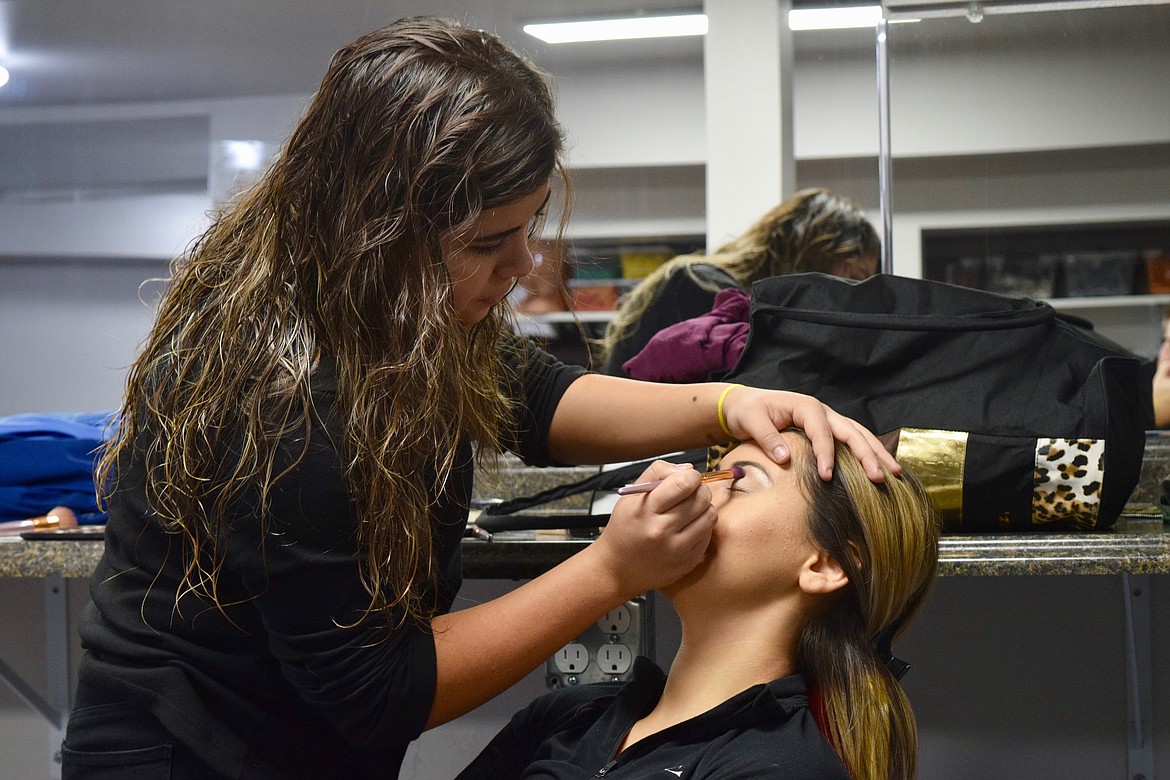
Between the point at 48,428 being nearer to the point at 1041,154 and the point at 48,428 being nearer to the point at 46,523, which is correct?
the point at 46,523

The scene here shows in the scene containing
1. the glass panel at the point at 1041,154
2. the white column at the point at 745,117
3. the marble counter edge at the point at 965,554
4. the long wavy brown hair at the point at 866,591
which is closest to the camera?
the long wavy brown hair at the point at 866,591

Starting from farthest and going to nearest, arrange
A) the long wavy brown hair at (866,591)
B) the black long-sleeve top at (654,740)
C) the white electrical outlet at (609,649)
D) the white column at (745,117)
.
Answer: the white column at (745,117) → the white electrical outlet at (609,649) → the long wavy brown hair at (866,591) → the black long-sleeve top at (654,740)

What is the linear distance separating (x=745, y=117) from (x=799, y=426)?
2637 mm

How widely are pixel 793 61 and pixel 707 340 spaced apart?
8.17 feet

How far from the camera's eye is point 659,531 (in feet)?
3.18

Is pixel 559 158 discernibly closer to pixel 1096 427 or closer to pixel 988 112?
pixel 1096 427

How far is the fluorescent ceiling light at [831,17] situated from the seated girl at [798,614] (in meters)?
3.06

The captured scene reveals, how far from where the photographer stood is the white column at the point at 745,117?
3568 mm

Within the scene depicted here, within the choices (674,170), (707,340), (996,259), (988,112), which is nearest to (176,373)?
(707,340)

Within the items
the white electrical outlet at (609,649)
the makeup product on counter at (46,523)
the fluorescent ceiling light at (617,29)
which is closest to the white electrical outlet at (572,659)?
the white electrical outlet at (609,649)

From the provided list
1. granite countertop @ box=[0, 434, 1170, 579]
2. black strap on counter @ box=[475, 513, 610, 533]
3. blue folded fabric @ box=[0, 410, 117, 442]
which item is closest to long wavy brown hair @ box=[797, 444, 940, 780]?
granite countertop @ box=[0, 434, 1170, 579]

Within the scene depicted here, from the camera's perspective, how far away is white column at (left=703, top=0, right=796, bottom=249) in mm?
3568

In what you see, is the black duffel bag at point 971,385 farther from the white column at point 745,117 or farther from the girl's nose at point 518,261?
the white column at point 745,117

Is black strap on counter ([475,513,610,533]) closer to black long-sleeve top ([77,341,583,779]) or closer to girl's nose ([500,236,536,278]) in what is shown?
black long-sleeve top ([77,341,583,779])
